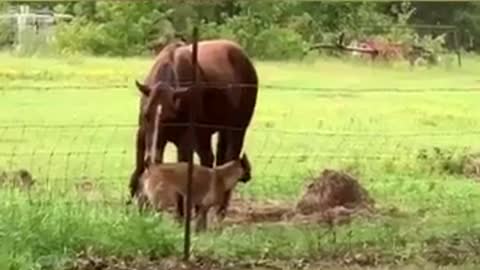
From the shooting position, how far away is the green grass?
734 centimetres

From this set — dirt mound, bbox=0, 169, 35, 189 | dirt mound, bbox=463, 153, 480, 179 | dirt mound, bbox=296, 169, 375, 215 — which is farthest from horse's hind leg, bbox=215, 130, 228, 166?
dirt mound, bbox=463, 153, 480, 179

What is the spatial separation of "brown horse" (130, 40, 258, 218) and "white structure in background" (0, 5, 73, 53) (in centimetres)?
943

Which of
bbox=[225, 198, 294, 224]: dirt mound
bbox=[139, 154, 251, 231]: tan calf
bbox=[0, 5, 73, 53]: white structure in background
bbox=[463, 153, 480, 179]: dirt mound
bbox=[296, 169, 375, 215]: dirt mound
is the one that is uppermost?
bbox=[139, 154, 251, 231]: tan calf

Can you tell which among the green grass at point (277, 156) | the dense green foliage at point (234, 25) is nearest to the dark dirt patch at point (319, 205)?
the green grass at point (277, 156)

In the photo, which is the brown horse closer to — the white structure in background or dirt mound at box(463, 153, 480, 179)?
dirt mound at box(463, 153, 480, 179)

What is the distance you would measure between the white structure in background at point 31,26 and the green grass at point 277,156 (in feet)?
1.27

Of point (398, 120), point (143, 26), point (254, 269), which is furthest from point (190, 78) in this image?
point (143, 26)

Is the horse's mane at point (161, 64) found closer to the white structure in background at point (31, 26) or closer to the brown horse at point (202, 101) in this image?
the brown horse at point (202, 101)

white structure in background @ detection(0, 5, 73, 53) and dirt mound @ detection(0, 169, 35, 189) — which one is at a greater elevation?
dirt mound @ detection(0, 169, 35, 189)

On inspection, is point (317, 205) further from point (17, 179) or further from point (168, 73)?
point (17, 179)

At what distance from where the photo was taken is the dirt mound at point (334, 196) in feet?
33.0

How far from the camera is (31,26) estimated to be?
21.9 meters

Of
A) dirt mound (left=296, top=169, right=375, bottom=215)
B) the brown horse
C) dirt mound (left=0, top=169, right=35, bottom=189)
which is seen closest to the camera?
the brown horse

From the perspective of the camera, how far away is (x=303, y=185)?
11.5m
